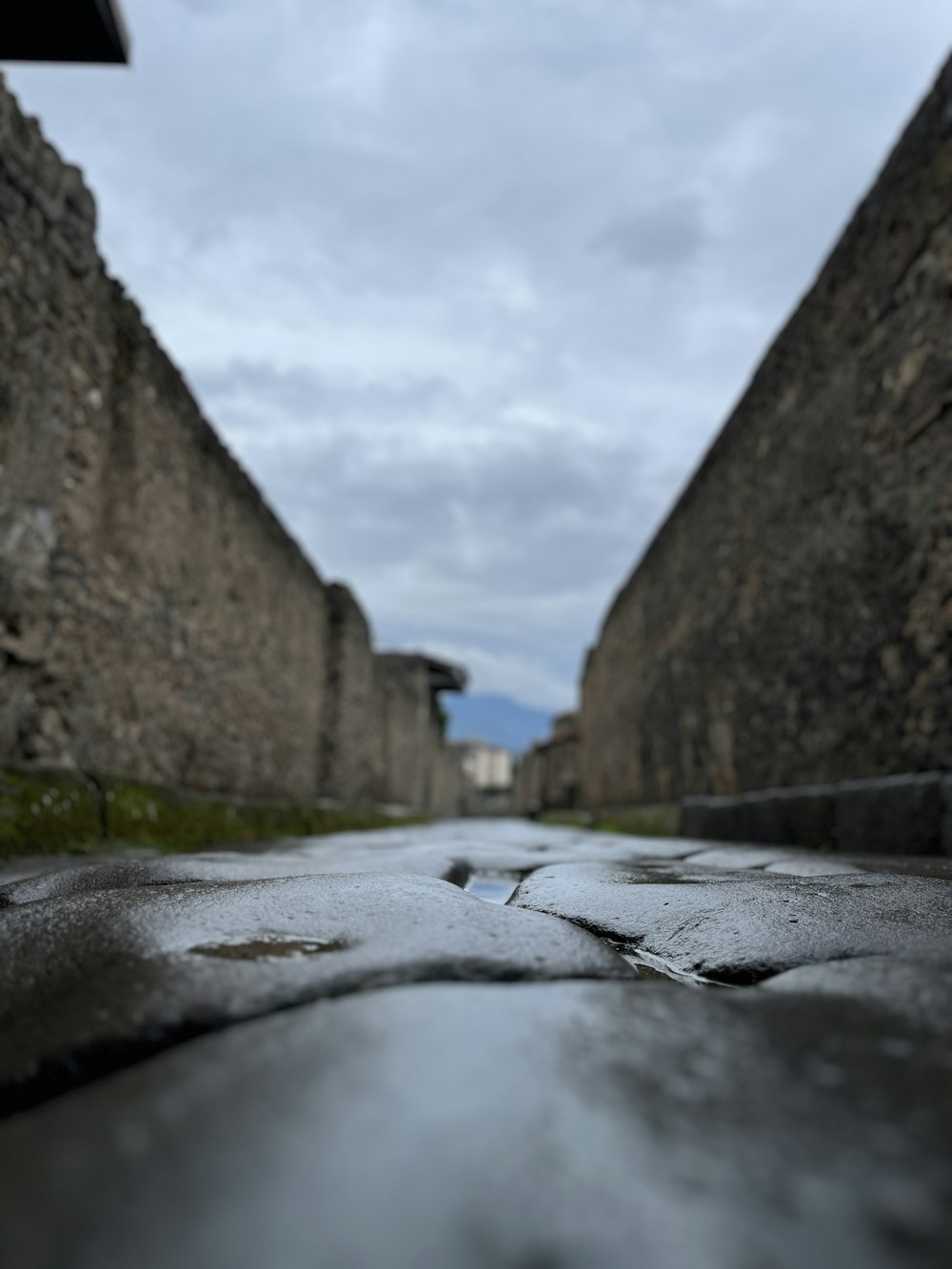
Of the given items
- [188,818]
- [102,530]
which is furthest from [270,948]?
[188,818]

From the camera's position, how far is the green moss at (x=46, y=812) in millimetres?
2332

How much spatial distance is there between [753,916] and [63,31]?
11.2 ft

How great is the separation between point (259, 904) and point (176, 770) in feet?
10.5

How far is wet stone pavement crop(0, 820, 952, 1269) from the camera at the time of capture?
39 centimetres

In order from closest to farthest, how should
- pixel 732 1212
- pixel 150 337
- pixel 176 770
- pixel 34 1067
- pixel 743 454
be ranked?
pixel 732 1212, pixel 34 1067, pixel 150 337, pixel 176 770, pixel 743 454

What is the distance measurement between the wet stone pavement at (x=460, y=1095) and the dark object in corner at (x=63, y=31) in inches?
117

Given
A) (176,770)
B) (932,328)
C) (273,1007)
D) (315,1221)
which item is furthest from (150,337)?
(315,1221)

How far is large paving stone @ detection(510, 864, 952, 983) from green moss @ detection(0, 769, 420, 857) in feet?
5.78

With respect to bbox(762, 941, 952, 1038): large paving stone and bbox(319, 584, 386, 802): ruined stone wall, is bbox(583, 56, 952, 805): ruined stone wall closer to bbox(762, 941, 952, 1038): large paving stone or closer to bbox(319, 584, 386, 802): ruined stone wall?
Answer: bbox(762, 941, 952, 1038): large paving stone

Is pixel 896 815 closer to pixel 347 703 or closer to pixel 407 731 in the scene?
pixel 347 703

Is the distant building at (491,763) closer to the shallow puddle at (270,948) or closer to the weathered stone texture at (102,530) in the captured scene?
the weathered stone texture at (102,530)

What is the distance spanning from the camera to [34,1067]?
1.97 ft

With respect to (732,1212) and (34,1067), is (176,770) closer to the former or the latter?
(34,1067)

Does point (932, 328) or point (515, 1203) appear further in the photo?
point (932, 328)
